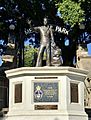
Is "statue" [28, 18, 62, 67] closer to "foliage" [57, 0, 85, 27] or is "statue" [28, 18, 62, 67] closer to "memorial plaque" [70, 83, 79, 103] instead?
"memorial plaque" [70, 83, 79, 103]

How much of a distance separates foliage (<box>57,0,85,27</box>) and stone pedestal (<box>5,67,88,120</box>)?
23.1 ft

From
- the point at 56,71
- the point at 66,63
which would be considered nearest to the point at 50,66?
the point at 56,71

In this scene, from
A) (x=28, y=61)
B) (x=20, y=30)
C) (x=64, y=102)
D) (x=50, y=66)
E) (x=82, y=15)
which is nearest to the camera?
(x=64, y=102)

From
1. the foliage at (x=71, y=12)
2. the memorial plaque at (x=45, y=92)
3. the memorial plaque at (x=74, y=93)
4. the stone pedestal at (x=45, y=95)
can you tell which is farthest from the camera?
the foliage at (x=71, y=12)

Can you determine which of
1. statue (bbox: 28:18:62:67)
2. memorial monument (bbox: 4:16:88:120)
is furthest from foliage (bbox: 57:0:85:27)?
memorial monument (bbox: 4:16:88:120)

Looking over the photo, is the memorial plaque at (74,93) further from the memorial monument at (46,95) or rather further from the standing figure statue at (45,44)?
the standing figure statue at (45,44)

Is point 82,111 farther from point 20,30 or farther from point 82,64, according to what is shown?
point 20,30

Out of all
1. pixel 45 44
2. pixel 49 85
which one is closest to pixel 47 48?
pixel 45 44

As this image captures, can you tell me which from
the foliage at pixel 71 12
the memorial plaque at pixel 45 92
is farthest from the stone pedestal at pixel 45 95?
the foliage at pixel 71 12

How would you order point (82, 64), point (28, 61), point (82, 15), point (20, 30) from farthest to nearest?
point (28, 61) → point (20, 30) → point (82, 64) → point (82, 15)

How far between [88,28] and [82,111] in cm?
1187

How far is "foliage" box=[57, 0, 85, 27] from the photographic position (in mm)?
24750

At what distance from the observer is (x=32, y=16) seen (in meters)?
30.5

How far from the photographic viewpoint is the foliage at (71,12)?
24.8m
